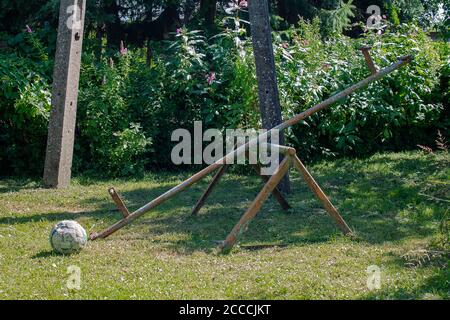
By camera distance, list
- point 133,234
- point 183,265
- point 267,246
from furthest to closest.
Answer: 1. point 133,234
2. point 267,246
3. point 183,265

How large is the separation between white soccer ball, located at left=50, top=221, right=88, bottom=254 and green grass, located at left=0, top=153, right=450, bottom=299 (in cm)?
10

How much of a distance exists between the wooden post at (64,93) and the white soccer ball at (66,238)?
3714 millimetres

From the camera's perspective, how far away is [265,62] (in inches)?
341

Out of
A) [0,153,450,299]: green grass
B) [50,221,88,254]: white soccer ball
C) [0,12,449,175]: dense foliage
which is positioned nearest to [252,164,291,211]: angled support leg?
[0,153,450,299]: green grass

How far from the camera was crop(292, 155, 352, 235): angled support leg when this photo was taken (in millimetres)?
6504

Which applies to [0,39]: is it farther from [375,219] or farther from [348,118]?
[375,219]

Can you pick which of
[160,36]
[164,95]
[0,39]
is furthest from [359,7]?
[0,39]

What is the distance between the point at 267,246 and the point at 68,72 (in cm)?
458

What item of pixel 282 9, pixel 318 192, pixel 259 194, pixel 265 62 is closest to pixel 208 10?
pixel 282 9

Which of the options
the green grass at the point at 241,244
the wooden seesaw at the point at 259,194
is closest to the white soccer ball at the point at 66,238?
the green grass at the point at 241,244

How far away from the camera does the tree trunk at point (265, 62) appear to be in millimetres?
8609

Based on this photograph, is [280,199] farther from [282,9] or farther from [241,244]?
[282,9]

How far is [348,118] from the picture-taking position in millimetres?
11125

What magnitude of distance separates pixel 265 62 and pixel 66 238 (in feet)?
12.5
